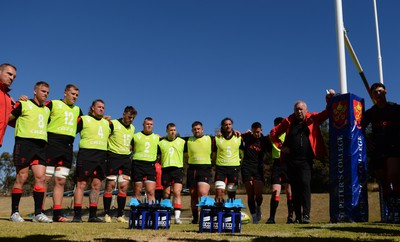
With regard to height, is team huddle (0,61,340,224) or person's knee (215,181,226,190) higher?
team huddle (0,61,340,224)

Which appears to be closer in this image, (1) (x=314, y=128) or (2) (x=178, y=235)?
(2) (x=178, y=235)

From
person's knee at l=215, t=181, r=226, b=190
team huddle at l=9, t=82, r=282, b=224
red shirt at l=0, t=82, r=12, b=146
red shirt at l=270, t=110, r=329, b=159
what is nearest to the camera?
red shirt at l=0, t=82, r=12, b=146

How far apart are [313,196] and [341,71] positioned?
16891mm

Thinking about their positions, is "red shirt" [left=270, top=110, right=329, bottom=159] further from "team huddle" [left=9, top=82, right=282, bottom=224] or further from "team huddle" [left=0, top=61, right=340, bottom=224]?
"team huddle" [left=9, top=82, right=282, bottom=224]

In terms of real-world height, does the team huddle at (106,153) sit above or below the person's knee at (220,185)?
above

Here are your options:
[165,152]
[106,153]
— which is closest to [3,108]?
[106,153]

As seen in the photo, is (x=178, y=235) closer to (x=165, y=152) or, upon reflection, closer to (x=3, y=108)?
(x=3, y=108)

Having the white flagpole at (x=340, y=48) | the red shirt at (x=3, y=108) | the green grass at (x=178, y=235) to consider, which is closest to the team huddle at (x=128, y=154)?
the white flagpole at (x=340, y=48)

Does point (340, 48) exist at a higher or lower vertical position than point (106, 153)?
higher

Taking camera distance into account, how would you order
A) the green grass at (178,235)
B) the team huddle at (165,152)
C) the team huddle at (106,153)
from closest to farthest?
the green grass at (178,235), the team huddle at (165,152), the team huddle at (106,153)

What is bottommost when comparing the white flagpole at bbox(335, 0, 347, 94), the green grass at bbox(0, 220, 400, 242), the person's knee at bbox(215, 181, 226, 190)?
the green grass at bbox(0, 220, 400, 242)

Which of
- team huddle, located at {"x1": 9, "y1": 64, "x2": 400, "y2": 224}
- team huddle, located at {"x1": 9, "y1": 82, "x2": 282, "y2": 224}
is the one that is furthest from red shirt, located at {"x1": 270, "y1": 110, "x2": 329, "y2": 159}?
team huddle, located at {"x1": 9, "y1": 82, "x2": 282, "y2": 224}

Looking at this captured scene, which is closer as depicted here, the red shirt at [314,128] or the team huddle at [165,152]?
the team huddle at [165,152]

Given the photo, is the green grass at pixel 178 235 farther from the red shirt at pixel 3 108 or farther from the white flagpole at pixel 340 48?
the white flagpole at pixel 340 48
